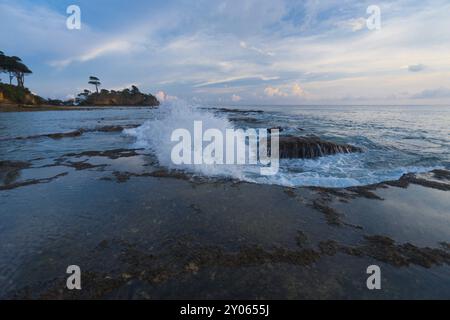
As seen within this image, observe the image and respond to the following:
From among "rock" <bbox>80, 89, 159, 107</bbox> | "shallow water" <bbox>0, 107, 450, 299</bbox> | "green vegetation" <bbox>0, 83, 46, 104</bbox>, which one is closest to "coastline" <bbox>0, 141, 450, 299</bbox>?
"shallow water" <bbox>0, 107, 450, 299</bbox>

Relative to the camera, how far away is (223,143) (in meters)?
10.9

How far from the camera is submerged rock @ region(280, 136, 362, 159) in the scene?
1056 centimetres

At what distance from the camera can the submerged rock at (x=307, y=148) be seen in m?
10.6

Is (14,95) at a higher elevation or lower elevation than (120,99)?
lower

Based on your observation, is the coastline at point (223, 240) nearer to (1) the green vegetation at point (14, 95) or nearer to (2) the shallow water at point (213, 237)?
(2) the shallow water at point (213, 237)

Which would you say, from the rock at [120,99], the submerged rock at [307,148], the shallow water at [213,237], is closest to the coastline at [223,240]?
the shallow water at [213,237]

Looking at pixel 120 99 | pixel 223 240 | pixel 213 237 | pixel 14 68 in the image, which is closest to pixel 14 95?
pixel 14 68

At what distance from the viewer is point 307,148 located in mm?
10773

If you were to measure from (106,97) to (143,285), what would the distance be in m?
117

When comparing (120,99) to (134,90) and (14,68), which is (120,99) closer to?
(134,90)

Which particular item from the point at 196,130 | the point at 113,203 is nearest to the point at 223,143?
the point at 196,130

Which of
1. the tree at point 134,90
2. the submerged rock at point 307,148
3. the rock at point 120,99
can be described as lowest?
the submerged rock at point 307,148

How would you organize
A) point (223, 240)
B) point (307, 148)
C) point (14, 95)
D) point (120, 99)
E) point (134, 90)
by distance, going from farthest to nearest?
point (134, 90) → point (120, 99) → point (14, 95) → point (307, 148) → point (223, 240)
